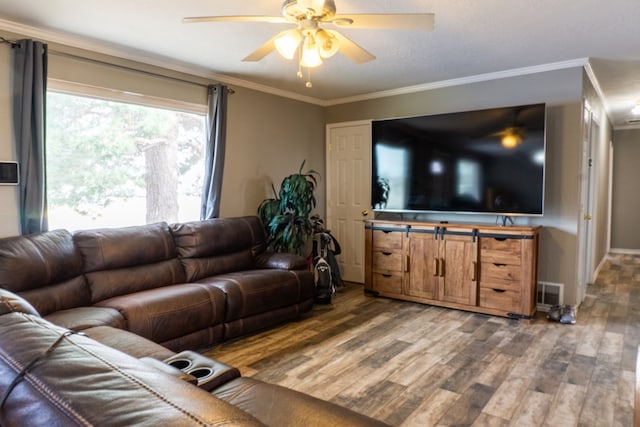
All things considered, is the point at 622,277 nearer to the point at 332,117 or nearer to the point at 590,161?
the point at 590,161

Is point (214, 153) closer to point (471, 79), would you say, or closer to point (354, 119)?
point (354, 119)

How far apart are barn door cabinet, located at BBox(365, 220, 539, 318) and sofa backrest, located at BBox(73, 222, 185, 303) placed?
7.42 feet

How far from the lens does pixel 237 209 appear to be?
15.3 feet

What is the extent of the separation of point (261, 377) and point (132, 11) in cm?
261

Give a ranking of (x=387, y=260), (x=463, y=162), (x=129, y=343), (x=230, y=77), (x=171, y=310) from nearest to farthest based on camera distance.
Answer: (x=129, y=343) < (x=171, y=310) < (x=463, y=162) < (x=230, y=77) < (x=387, y=260)

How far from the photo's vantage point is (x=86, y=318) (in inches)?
97.0

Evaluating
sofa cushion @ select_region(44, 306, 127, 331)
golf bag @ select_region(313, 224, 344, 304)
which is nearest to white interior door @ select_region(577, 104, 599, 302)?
golf bag @ select_region(313, 224, 344, 304)

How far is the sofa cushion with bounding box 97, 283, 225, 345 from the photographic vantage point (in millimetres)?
2713

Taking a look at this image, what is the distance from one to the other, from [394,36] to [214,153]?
209 centimetres

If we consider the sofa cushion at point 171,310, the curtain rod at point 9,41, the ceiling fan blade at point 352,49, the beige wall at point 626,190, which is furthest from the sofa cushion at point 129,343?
the beige wall at point 626,190

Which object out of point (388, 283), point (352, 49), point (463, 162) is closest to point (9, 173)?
point (352, 49)

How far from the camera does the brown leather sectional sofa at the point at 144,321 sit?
0.65m

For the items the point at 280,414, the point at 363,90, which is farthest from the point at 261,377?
the point at 363,90

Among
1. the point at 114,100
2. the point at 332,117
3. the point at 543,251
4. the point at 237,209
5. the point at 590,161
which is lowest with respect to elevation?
the point at 543,251
